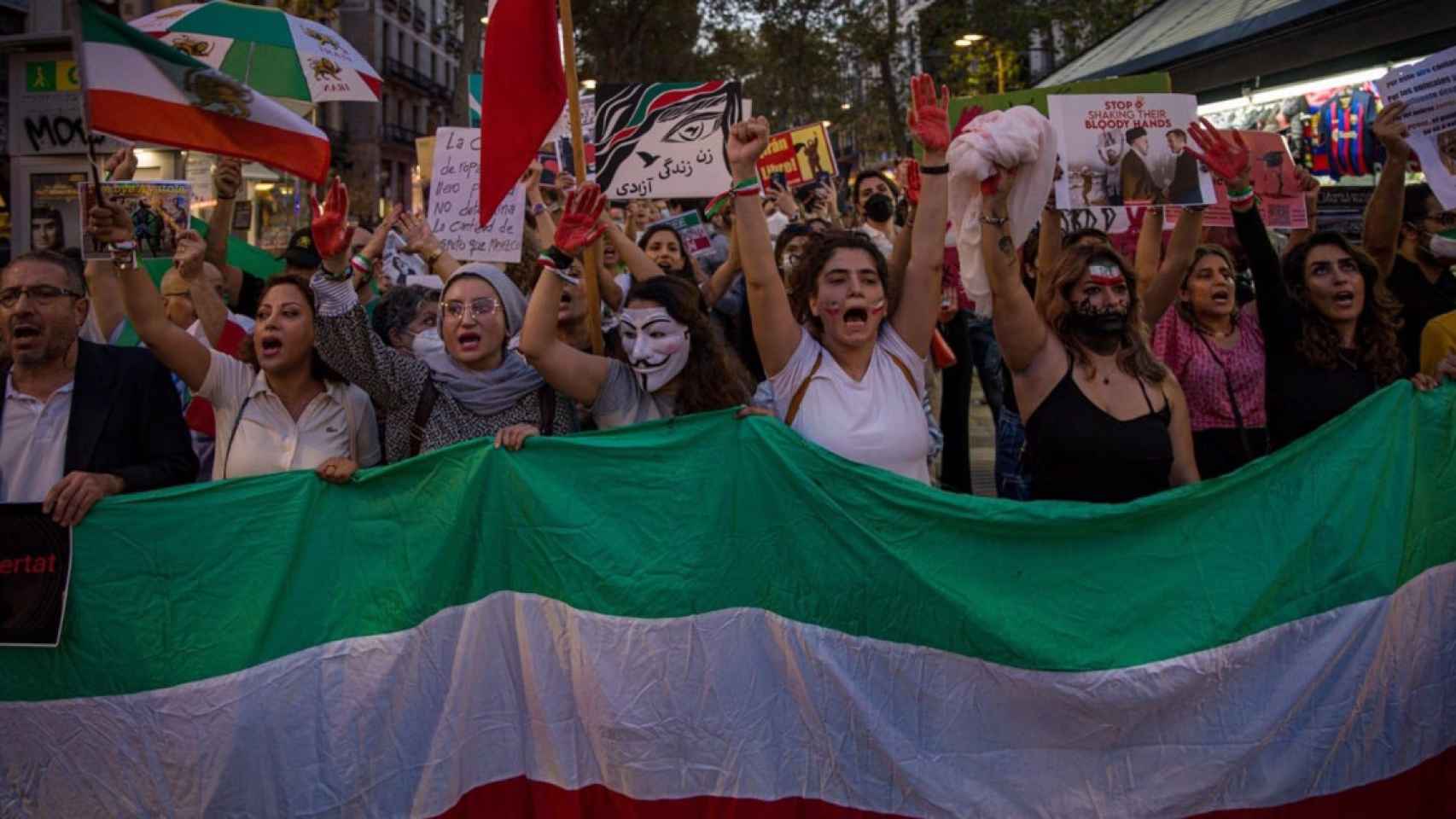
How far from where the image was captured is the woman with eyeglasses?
12.3ft

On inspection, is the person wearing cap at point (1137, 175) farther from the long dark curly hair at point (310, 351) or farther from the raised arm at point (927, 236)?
the long dark curly hair at point (310, 351)

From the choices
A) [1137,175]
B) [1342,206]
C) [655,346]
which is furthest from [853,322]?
[1342,206]

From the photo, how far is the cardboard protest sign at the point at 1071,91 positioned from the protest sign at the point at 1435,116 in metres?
1.03

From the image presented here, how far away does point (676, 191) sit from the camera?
5.98 metres

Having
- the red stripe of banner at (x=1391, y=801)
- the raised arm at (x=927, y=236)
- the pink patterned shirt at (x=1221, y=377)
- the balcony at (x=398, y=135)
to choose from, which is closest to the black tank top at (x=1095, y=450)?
the raised arm at (x=927, y=236)

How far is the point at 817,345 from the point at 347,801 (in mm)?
1855

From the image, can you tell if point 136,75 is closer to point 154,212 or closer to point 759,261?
point 154,212

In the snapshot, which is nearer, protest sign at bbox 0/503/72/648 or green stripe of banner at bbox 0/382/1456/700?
green stripe of banner at bbox 0/382/1456/700

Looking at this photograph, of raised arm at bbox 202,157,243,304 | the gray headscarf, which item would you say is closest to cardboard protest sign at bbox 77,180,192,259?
raised arm at bbox 202,157,243,304

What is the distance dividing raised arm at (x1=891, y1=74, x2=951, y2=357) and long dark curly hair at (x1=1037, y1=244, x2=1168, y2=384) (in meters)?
0.41

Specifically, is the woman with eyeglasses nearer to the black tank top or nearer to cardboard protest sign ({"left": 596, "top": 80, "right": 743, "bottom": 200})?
the black tank top

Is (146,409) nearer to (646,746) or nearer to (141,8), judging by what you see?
(646,746)

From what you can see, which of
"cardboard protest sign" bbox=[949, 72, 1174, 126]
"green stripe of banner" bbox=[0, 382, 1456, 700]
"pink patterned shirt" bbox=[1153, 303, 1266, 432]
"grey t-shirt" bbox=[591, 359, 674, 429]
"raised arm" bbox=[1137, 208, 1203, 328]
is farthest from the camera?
"cardboard protest sign" bbox=[949, 72, 1174, 126]

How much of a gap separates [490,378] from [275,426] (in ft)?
2.28
